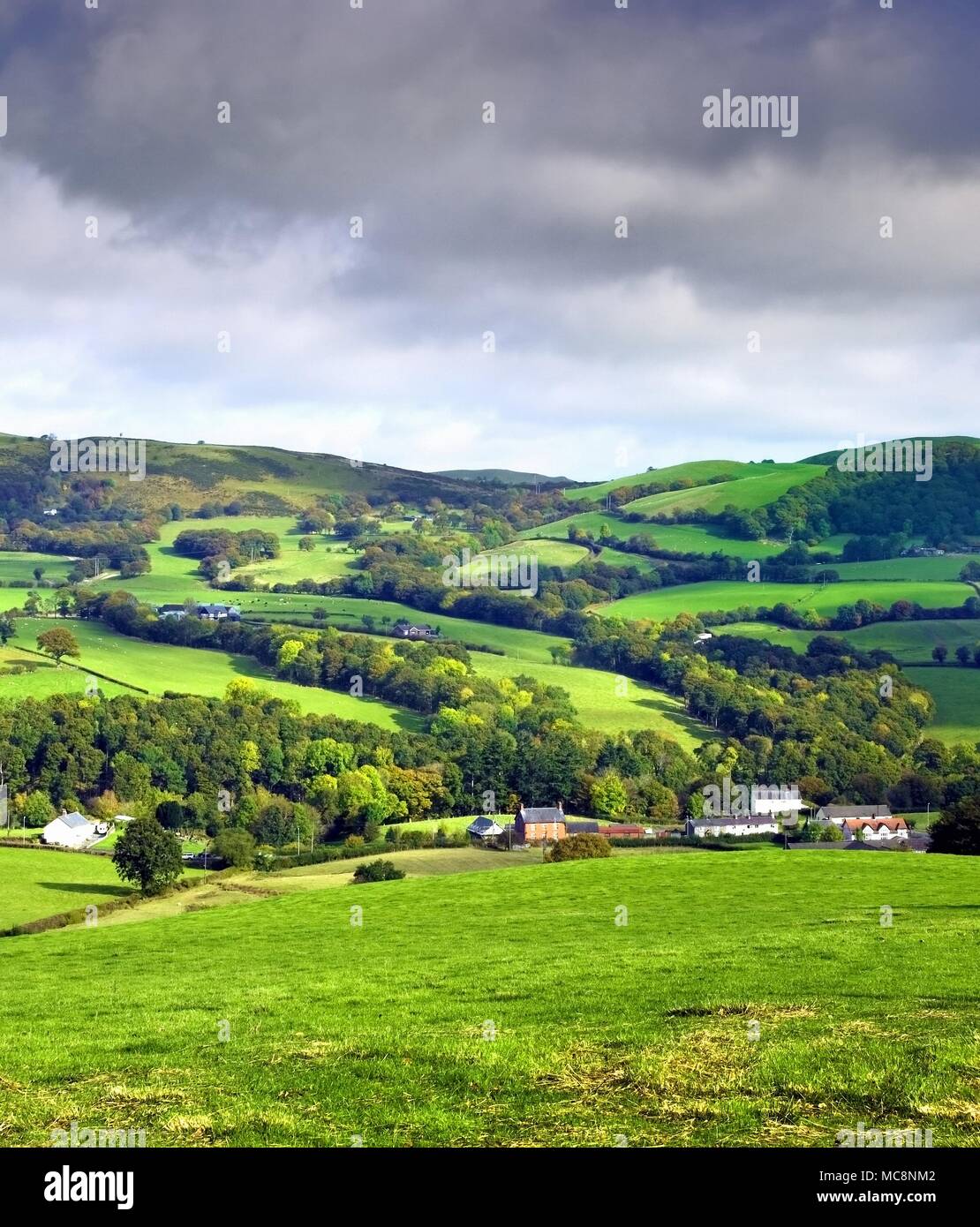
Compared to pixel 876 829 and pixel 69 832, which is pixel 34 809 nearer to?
pixel 69 832

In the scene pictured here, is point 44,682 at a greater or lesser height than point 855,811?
Answer: greater

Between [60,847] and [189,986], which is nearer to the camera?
[189,986]

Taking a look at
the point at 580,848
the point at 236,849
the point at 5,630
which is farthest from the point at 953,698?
the point at 5,630

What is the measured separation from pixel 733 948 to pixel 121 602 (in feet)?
591

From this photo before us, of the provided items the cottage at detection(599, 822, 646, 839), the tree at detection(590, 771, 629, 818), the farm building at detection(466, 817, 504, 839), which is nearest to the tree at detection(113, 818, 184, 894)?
the farm building at detection(466, 817, 504, 839)

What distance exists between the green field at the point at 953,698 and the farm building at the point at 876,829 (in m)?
28.7

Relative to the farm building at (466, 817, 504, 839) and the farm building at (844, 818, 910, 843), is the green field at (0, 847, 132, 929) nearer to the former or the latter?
the farm building at (466, 817, 504, 839)

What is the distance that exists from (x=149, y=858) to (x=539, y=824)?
47401 millimetres

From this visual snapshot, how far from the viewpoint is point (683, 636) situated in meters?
198

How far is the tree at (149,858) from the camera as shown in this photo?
7412 centimetres

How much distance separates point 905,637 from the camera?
188750 mm

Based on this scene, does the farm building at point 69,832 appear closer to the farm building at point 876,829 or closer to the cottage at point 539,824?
the cottage at point 539,824
